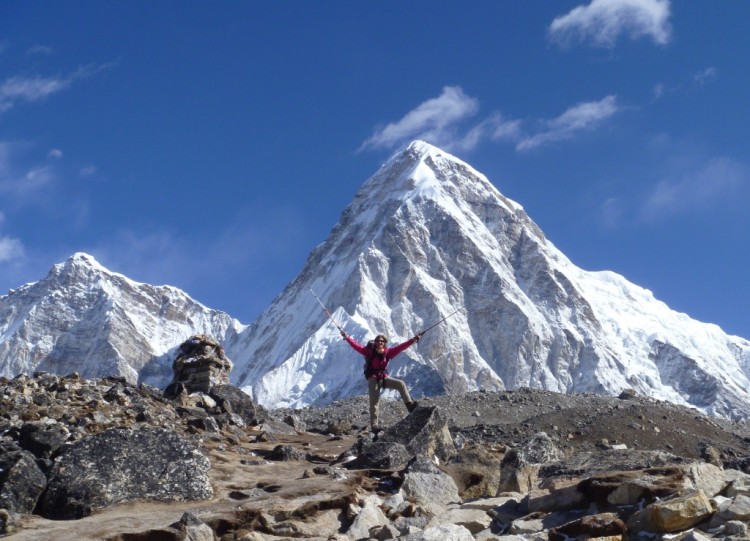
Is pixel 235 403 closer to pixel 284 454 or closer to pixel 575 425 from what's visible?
pixel 284 454

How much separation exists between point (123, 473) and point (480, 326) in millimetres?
160031

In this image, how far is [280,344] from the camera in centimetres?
17888

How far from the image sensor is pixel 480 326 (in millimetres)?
169500

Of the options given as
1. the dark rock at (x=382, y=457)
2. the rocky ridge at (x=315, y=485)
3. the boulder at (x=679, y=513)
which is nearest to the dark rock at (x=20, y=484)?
the rocky ridge at (x=315, y=485)

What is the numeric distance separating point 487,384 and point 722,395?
1521 inches

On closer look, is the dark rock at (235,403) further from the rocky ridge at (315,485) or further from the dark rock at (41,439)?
the dark rock at (41,439)

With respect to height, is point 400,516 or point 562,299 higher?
point 562,299

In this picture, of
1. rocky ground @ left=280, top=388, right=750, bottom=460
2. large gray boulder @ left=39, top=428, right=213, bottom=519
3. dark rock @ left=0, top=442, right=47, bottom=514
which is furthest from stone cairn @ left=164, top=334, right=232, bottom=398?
dark rock @ left=0, top=442, right=47, bottom=514

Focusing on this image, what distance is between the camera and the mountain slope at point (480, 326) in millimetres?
150000

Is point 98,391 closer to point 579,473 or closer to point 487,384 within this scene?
point 579,473

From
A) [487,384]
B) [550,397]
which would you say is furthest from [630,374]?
[550,397]

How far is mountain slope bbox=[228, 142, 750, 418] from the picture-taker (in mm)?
150000

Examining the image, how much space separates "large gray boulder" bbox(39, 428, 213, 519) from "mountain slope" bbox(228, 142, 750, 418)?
11681 centimetres

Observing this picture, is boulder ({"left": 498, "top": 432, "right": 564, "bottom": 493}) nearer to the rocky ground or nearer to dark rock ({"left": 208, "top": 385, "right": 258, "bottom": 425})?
the rocky ground
